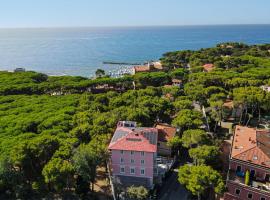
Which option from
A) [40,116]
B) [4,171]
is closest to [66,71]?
[40,116]

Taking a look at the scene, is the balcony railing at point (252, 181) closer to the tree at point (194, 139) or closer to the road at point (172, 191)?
the tree at point (194, 139)

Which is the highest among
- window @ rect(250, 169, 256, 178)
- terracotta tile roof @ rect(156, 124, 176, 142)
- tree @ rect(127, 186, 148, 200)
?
terracotta tile roof @ rect(156, 124, 176, 142)

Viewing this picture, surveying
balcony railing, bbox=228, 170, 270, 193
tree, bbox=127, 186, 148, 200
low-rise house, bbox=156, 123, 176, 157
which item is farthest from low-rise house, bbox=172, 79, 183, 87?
tree, bbox=127, 186, 148, 200

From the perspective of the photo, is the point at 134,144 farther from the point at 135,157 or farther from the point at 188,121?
the point at 188,121

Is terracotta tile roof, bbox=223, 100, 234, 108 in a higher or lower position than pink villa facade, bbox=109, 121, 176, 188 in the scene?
higher

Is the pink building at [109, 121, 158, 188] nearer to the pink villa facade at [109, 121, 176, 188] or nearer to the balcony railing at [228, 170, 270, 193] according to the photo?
the pink villa facade at [109, 121, 176, 188]

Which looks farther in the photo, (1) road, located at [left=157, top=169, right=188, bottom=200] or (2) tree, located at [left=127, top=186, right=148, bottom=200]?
(1) road, located at [left=157, top=169, right=188, bottom=200]

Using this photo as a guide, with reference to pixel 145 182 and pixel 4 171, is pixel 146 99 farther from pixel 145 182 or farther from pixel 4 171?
pixel 4 171

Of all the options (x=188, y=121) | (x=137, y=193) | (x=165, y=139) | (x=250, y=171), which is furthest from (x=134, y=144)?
(x=250, y=171)
